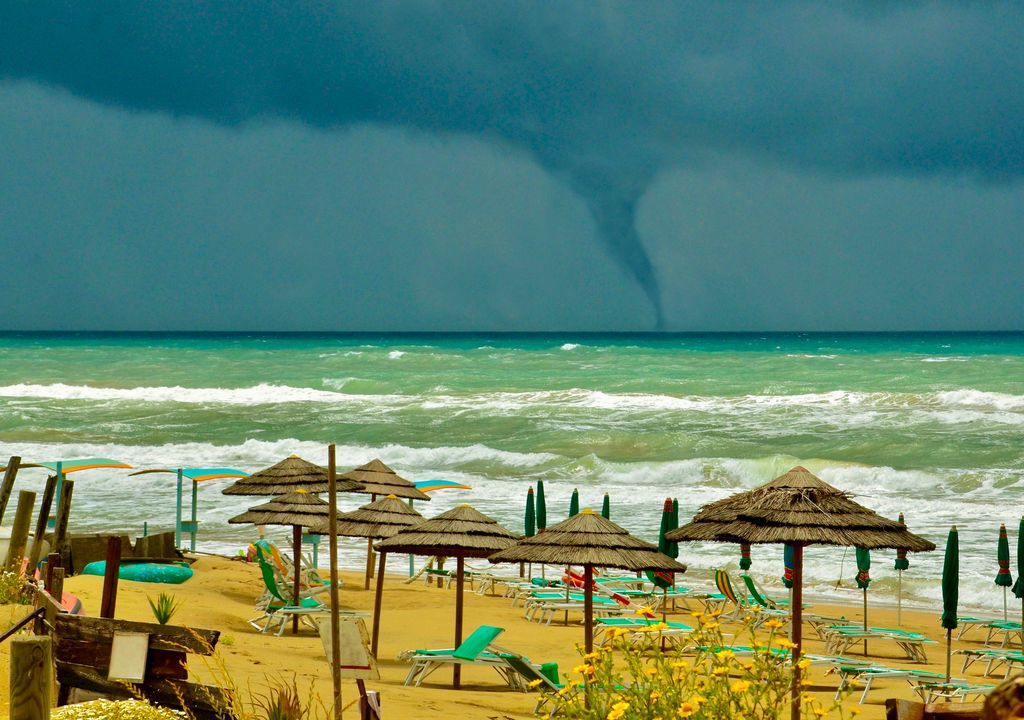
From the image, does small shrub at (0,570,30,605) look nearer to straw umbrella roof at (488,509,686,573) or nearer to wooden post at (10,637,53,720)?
straw umbrella roof at (488,509,686,573)

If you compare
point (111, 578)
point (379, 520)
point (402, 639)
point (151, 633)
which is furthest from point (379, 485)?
point (151, 633)

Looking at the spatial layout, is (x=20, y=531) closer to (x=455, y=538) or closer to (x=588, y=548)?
(x=455, y=538)

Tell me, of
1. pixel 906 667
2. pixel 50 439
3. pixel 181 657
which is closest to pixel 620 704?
pixel 181 657

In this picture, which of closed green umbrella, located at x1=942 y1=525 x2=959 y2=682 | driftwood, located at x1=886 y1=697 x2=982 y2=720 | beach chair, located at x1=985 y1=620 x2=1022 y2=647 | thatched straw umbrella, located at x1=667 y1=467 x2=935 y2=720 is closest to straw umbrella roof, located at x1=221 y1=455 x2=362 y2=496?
thatched straw umbrella, located at x1=667 y1=467 x2=935 y2=720

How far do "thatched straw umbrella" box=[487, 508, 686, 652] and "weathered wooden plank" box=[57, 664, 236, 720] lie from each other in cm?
363

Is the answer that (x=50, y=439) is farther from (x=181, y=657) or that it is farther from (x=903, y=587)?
(x=181, y=657)

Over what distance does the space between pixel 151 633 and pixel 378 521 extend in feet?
19.3

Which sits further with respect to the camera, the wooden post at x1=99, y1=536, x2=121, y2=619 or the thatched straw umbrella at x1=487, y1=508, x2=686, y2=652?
the thatched straw umbrella at x1=487, y1=508, x2=686, y2=652

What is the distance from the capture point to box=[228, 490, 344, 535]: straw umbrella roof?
13219mm

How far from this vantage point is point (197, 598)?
549 inches

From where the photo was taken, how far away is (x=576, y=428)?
34.5 meters

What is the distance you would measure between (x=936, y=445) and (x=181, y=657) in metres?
26.8

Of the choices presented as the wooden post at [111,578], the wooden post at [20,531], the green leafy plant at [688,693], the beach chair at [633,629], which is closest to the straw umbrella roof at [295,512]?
the wooden post at [20,531]

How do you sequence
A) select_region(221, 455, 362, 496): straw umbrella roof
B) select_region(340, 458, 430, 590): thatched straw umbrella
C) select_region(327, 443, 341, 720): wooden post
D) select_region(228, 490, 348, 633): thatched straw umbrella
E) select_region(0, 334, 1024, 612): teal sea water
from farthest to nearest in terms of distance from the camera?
select_region(0, 334, 1024, 612): teal sea water → select_region(340, 458, 430, 590): thatched straw umbrella → select_region(221, 455, 362, 496): straw umbrella roof → select_region(228, 490, 348, 633): thatched straw umbrella → select_region(327, 443, 341, 720): wooden post
